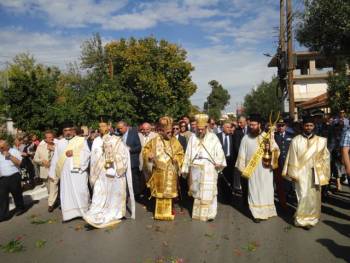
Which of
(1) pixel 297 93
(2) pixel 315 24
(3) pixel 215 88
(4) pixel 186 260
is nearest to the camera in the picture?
(4) pixel 186 260

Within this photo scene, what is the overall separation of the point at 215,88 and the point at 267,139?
266 ft

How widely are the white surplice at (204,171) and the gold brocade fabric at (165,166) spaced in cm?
21

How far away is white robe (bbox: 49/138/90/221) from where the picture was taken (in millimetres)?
8398

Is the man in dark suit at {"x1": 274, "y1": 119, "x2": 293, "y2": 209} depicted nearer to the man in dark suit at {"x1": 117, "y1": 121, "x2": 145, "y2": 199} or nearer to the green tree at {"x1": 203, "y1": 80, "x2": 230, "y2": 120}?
the man in dark suit at {"x1": 117, "y1": 121, "x2": 145, "y2": 199}

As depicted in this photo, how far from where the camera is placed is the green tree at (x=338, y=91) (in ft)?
78.4

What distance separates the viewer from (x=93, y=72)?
39.2 metres

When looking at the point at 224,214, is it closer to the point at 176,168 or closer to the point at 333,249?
the point at 176,168

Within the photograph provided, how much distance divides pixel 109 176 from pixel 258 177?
285 centimetres

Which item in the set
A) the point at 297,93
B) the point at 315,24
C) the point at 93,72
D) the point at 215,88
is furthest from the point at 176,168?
the point at 215,88

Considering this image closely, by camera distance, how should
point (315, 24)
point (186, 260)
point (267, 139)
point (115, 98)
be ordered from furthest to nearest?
point (115, 98)
point (315, 24)
point (267, 139)
point (186, 260)

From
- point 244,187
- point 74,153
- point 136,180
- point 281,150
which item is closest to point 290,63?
point 281,150

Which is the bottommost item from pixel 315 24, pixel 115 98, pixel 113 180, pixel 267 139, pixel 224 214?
pixel 224 214

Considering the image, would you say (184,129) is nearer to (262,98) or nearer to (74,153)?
(74,153)

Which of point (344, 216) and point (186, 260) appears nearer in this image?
point (186, 260)
